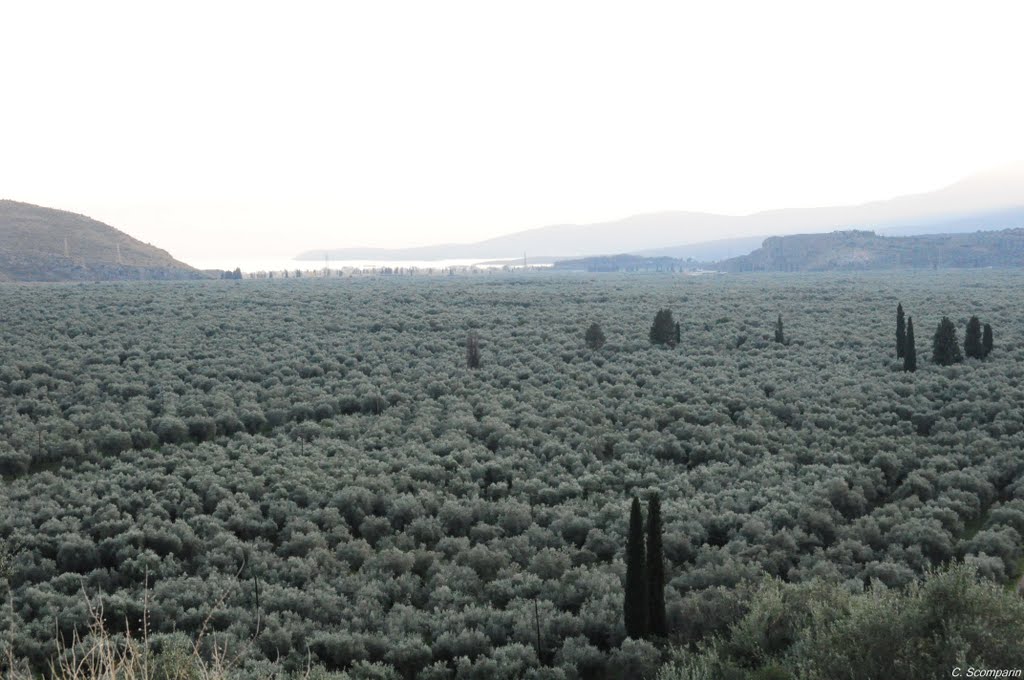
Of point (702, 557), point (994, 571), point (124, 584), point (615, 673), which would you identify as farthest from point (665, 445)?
point (124, 584)

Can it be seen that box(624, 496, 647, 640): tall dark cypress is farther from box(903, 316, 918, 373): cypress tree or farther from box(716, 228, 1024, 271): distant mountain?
box(716, 228, 1024, 271): distant mountain

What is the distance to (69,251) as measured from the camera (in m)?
136

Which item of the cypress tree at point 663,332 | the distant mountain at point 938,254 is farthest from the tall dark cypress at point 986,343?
the distant mountain at point 938,254

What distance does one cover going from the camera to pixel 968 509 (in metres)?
16.3

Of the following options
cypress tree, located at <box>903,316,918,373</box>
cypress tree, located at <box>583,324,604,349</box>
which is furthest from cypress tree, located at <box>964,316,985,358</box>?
cypress tree, located at <box>583,324,604,349</box>

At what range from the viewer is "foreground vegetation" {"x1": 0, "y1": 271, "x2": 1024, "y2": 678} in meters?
12.2

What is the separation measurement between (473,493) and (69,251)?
483 ft

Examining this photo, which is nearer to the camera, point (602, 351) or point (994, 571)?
point (994, 571)

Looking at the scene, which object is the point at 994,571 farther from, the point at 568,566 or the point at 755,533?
the point at 568,566

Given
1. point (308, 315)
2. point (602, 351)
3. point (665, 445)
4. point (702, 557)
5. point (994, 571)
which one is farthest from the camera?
point (308, 315)

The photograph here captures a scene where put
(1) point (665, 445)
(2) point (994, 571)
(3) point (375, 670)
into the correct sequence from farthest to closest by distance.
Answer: (1) point (665, 445) → (2) point (994, 571) → (3) point (375, 670)

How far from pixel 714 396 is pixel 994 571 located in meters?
15.1

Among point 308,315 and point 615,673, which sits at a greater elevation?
point 308,315

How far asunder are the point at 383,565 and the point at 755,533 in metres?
8.22
